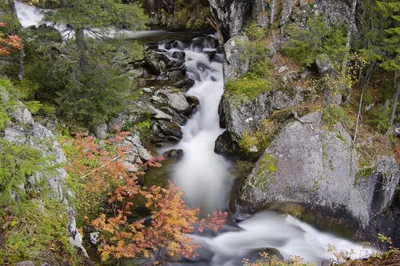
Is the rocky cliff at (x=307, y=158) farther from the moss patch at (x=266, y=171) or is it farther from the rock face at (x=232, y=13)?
the rock face at (x=232, y=13)

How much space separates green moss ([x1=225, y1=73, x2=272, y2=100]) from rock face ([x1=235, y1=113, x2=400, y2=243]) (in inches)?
90.4

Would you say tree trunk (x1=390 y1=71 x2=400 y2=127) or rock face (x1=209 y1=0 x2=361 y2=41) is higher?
rock face (x1=209 y1=0 x2=361 y2=41)

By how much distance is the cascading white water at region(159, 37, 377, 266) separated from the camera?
8.88 meters

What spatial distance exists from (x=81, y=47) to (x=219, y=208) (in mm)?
7655

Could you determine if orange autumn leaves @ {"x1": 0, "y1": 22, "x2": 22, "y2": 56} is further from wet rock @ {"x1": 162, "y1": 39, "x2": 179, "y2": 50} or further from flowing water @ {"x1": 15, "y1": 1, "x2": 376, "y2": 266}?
wet rock @ {"x1": 162, "y1": 39, "x2": 179, "y2": 50}

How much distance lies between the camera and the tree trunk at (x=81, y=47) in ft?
34.2

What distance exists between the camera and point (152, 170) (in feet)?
38.8

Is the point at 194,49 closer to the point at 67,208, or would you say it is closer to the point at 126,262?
the point at 126,262

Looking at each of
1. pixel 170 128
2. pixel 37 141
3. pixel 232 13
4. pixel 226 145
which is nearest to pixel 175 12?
pixel 232 13

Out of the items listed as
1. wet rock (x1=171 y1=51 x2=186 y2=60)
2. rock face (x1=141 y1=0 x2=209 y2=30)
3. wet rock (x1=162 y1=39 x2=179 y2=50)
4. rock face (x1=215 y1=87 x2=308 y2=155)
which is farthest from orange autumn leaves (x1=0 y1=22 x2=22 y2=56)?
rock face (x1=141 y1=0 x2=209 y2=30)

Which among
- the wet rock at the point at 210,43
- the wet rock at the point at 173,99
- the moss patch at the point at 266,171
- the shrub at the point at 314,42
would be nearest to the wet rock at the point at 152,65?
the wet rock at the point at 173,99

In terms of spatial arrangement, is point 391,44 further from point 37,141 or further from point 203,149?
point 37,141

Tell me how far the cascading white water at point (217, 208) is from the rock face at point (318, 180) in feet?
1.84

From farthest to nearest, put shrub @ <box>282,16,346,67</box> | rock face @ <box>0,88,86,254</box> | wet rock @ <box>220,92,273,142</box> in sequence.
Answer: shrub @ <box>282,16,346,67</box>
wet rock @ <box>220,92,273,142</box>
rock face @ <box>0,88,86,254</box>
